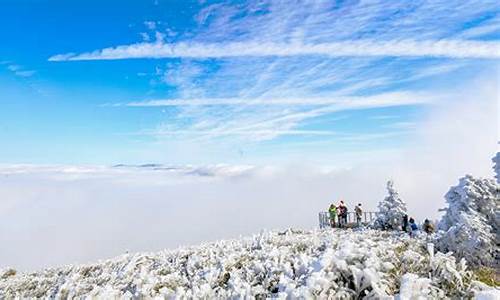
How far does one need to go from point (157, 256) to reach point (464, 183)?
1381 cm

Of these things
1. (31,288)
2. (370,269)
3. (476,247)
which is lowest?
(31,288)

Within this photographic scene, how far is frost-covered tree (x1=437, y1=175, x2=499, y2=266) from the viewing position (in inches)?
714

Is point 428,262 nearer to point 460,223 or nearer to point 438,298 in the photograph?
point 438,298

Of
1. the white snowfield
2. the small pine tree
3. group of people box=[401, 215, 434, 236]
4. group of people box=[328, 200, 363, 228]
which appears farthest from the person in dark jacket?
the white snowfield

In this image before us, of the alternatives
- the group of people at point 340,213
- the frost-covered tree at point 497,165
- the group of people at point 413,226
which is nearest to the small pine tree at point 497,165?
the frost-covered tree at point 497,165

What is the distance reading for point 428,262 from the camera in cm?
936

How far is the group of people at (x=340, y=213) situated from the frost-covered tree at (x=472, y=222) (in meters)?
19.0

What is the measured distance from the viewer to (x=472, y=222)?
1883 cm

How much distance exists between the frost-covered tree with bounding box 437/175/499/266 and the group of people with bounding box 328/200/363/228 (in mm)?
19037

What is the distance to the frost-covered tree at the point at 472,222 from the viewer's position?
18.1 metres

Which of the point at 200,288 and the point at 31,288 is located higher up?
the point at 200,288

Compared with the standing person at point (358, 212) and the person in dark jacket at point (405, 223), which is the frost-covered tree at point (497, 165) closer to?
the person in dark jacket at point (405, 223)

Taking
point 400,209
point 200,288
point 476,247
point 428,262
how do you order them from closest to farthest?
point 428,262
point 200,288
point 476,247
point 400,209

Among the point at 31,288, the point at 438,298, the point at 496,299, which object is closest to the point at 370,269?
the point at 438,298
